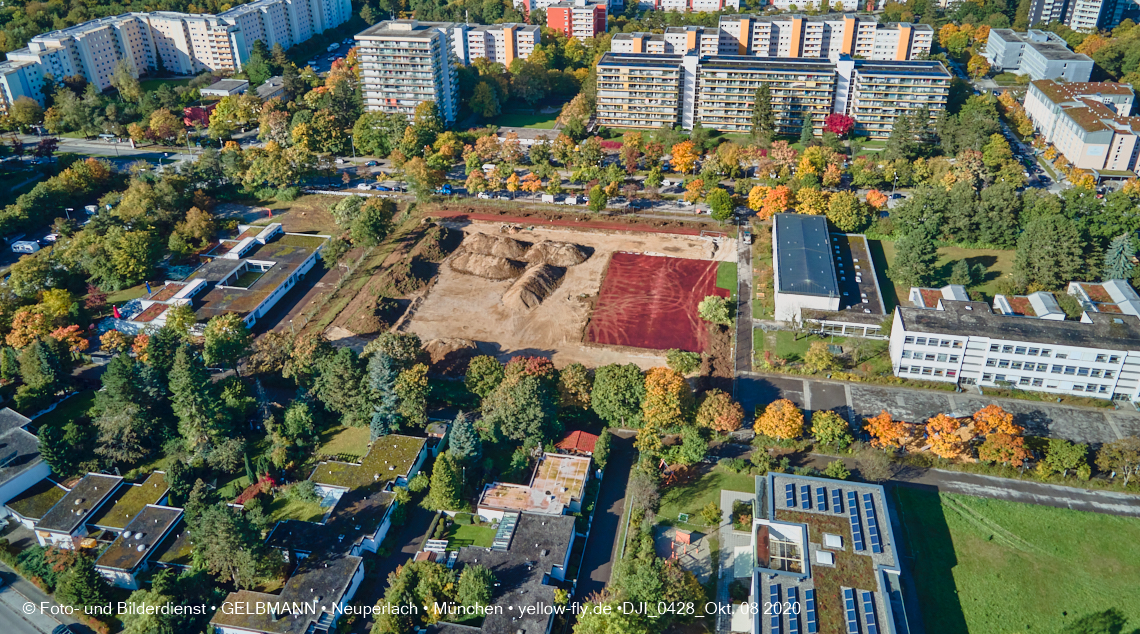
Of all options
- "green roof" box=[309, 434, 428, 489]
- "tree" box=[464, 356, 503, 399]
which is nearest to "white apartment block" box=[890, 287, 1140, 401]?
"tree" box=[464, 356, 503, 399]

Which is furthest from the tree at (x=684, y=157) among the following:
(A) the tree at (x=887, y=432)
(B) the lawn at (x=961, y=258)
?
(A) the tree at (x=887, y=432)

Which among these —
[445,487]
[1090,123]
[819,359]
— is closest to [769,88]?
[1090,123]

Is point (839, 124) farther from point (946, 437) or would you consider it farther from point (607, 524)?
point (607, 524)

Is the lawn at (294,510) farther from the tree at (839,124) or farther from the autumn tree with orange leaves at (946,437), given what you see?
the tree at (839,124)

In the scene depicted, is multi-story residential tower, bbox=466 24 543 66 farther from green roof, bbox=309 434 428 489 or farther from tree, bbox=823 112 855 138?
green roof, bbox=309 434 428 489

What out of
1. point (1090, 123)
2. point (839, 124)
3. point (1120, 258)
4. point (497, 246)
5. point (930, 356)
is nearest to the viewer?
point (930, 356)
